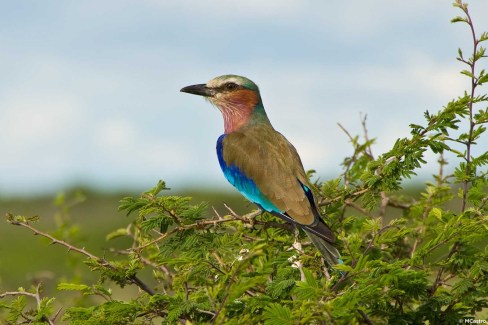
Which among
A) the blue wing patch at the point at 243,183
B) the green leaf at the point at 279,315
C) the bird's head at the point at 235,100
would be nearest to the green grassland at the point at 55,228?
the bird's head at the point at 235,100

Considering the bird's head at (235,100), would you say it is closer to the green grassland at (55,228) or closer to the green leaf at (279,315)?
the green leaf at (279,315)

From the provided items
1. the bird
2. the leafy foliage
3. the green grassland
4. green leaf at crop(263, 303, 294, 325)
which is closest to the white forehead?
the bird

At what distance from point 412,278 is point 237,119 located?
364cm

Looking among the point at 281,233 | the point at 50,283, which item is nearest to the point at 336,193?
the point at 281,233

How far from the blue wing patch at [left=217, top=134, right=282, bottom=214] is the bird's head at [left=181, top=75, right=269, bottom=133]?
46 cm

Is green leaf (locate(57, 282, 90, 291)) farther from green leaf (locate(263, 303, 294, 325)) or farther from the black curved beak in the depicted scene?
the black curved beak

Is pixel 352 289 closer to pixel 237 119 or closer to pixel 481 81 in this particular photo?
pixel 481 81

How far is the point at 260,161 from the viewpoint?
6.86 m

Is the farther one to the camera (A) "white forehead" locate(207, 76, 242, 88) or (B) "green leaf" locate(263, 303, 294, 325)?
(A) "white forehead" locate(207, 76, 242, 88)

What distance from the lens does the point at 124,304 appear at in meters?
4.68

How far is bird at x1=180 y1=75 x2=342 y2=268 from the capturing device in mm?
5773

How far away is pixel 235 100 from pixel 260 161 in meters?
1.39

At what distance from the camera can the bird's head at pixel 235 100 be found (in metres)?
7.97

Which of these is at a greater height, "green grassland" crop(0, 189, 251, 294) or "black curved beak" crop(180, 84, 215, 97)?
"black curved beak" crop(180, 84, 215, 97)
